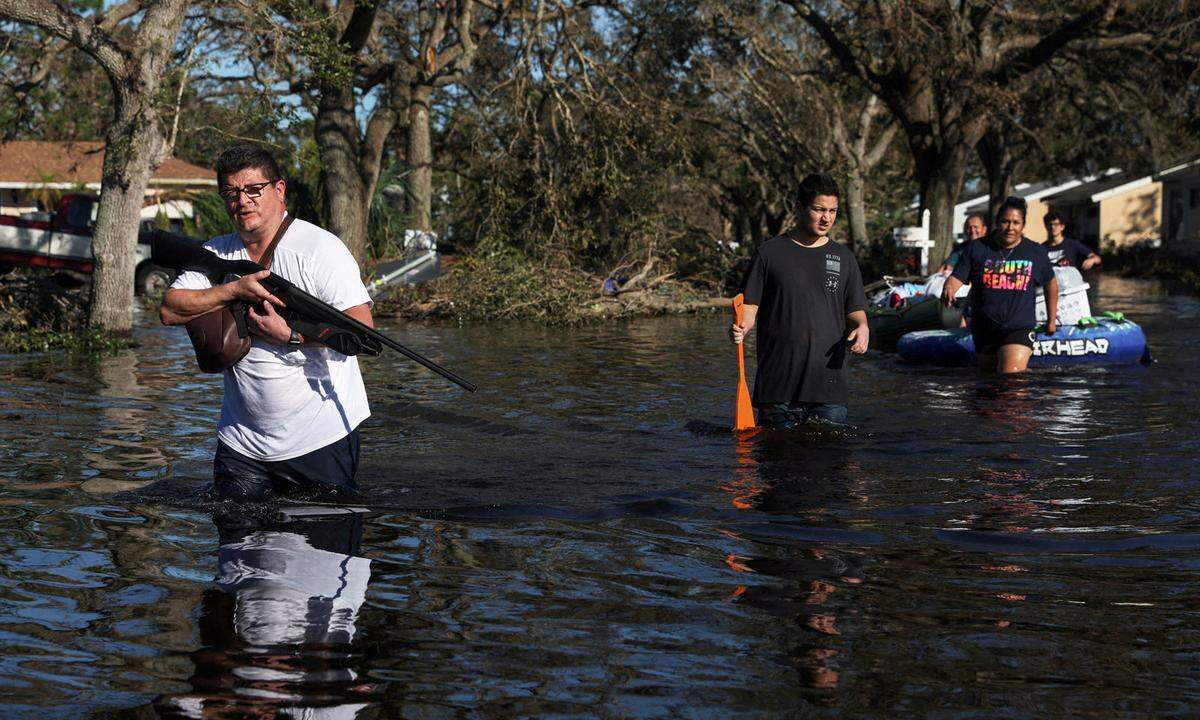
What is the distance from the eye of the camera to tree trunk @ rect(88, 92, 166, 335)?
1667 cm

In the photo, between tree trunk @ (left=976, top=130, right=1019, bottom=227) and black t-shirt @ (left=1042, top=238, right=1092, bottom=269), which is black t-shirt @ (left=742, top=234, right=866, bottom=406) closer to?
black t-shirt @ (left=1042, top=238, right=1092, bottom=269)

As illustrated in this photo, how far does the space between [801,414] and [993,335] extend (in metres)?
4.28

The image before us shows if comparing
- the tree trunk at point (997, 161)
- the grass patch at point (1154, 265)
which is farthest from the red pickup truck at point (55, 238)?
the tree trunk at point (997, 161)

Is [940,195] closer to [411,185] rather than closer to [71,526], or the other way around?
[411,185]

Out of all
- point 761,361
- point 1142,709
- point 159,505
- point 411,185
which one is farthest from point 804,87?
point 1142,709

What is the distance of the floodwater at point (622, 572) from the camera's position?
4320mm

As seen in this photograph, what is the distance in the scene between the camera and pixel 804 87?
3247cm

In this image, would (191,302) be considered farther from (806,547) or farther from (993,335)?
(993,335)

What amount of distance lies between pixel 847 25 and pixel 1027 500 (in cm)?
2408

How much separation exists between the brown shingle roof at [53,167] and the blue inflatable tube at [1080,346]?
1309 inches

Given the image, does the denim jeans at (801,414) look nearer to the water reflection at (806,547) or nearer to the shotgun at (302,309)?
the water reflection at (806,547)

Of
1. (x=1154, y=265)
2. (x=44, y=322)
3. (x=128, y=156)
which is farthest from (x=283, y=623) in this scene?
(x=1154, y=265)

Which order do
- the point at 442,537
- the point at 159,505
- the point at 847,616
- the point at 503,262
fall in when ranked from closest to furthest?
the point at 847,616, the point at 442,537, the point at 159,505, the point at 503,262

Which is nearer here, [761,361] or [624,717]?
[624,717]
